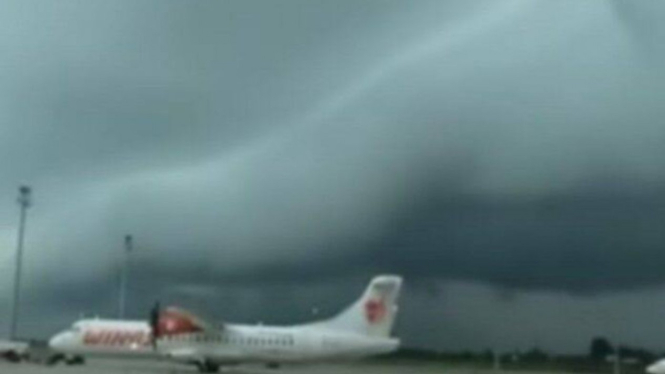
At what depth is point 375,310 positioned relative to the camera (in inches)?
4232

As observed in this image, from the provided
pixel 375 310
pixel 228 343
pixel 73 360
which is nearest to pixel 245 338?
pixel 228 343

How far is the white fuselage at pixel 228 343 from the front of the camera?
10550 cm

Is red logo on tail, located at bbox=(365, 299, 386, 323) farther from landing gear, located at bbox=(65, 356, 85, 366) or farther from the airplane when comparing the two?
landing gear, located at bbox=(65, 356, 85, 366)

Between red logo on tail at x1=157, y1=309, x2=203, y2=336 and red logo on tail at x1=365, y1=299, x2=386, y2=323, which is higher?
red logo on tail at x1=365, y1=299, x2=386, y2=323

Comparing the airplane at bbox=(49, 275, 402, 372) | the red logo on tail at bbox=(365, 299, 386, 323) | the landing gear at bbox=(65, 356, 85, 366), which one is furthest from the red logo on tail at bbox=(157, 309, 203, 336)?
the landing gear at bbox=(65, 356, 85, 366)

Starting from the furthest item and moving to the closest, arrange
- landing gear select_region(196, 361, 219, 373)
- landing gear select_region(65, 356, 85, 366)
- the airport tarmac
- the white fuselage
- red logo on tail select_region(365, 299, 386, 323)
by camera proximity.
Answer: landing gear select_region(65, 356, 85, 366), landing gear select_region(196, 361, 219, 373), red logo on tail select_region(365, 299, 386, 323), the white fuselage, the airport tarmac

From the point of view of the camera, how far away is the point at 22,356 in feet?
445

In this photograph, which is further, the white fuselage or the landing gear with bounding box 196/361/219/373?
the landing gear with bounding box 196/361/219/373

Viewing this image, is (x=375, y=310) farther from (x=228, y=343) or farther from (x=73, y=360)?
(x=73, y=360)

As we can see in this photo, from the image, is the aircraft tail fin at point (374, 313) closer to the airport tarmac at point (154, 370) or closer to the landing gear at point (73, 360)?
the airport tarmac at point (154, 370)

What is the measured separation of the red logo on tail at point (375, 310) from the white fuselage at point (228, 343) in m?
1.81

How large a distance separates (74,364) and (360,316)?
32.1 m

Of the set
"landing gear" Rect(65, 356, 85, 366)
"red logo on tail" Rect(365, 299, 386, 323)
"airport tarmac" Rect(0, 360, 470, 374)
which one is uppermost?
"red logo on tail" Rect(365, 299, 386, 323)

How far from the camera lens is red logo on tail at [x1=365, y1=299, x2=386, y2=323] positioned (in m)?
107
